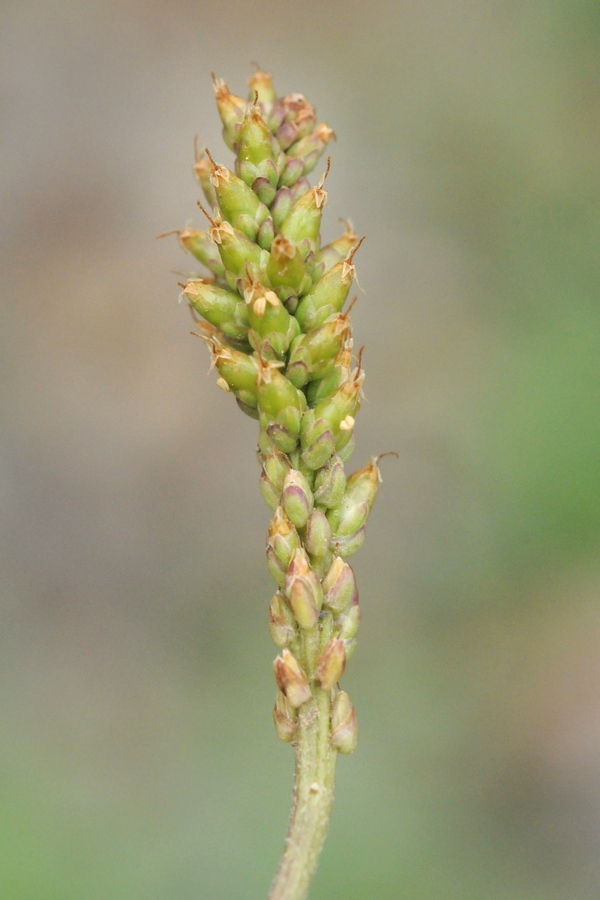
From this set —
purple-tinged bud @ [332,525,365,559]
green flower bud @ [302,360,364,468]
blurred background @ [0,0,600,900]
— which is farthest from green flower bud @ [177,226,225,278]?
blurred background @ [0,0,600,900]

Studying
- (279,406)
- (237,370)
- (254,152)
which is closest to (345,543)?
(279,406)

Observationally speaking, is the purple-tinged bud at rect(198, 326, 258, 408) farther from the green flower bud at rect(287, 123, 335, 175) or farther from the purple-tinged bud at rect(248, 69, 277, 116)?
the purple-tinged bud at rect(248, 69, 277, 116)

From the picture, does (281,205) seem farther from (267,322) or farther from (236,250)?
(267,322)

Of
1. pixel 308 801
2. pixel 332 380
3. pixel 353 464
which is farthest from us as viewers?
pixel 353 464

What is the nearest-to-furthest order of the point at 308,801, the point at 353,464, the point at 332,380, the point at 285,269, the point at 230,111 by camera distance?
the point at 308,801
the point at 285,269
the point at 332,380
the point at 230,111
the point at 353,464

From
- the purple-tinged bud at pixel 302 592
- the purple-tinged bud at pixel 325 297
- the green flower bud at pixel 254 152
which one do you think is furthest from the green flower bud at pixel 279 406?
the green flower bud at pixel 254 152

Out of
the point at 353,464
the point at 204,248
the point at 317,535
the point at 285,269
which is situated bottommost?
the point at 317,535
